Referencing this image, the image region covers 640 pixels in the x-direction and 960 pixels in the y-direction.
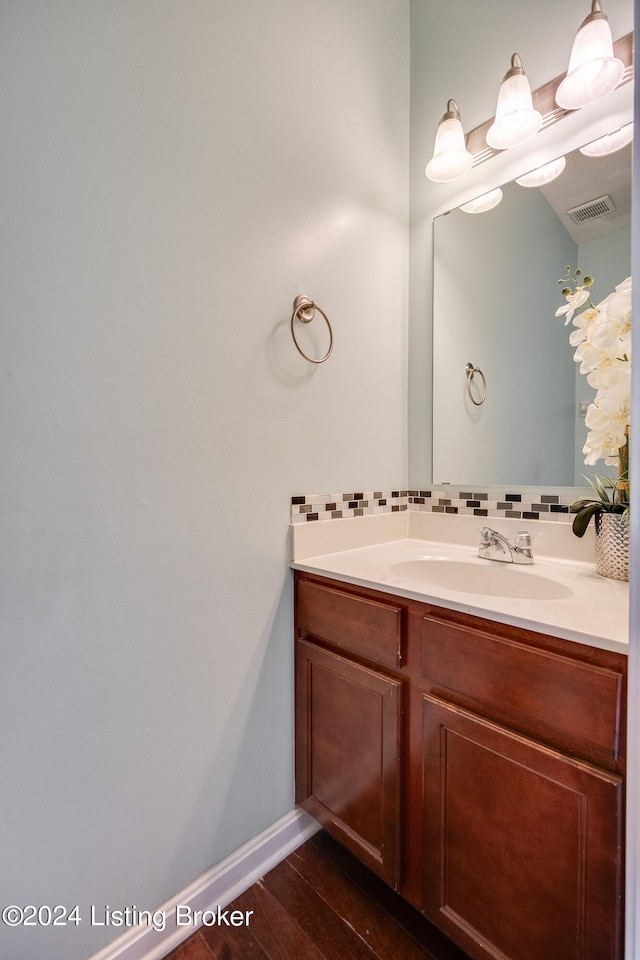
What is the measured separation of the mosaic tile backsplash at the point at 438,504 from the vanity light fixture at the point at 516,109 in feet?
3.45

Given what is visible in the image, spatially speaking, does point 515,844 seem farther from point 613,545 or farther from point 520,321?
point 520,321

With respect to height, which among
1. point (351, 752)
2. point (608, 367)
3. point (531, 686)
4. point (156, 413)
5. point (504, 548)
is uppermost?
point (608, 367)

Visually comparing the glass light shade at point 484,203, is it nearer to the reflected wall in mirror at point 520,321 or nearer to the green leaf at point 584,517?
the reflected wall in mirror at point 520,321

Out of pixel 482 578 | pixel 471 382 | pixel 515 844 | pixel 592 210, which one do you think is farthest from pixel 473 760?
pixel 592 210

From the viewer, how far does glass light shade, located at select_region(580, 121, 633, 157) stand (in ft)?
3.52

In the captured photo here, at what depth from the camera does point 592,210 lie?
1.16 meters

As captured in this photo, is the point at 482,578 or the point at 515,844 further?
the point at 482,578

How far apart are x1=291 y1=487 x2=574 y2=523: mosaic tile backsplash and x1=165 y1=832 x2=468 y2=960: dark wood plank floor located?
3.18 feet

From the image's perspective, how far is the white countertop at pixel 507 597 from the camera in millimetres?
709

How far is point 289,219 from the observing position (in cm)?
121

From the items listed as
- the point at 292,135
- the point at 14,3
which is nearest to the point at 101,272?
the point at 14,3

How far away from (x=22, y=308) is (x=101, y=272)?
176 millimetres

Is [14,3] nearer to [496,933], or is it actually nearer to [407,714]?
[407,714]

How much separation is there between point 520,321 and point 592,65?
0.61 meters
